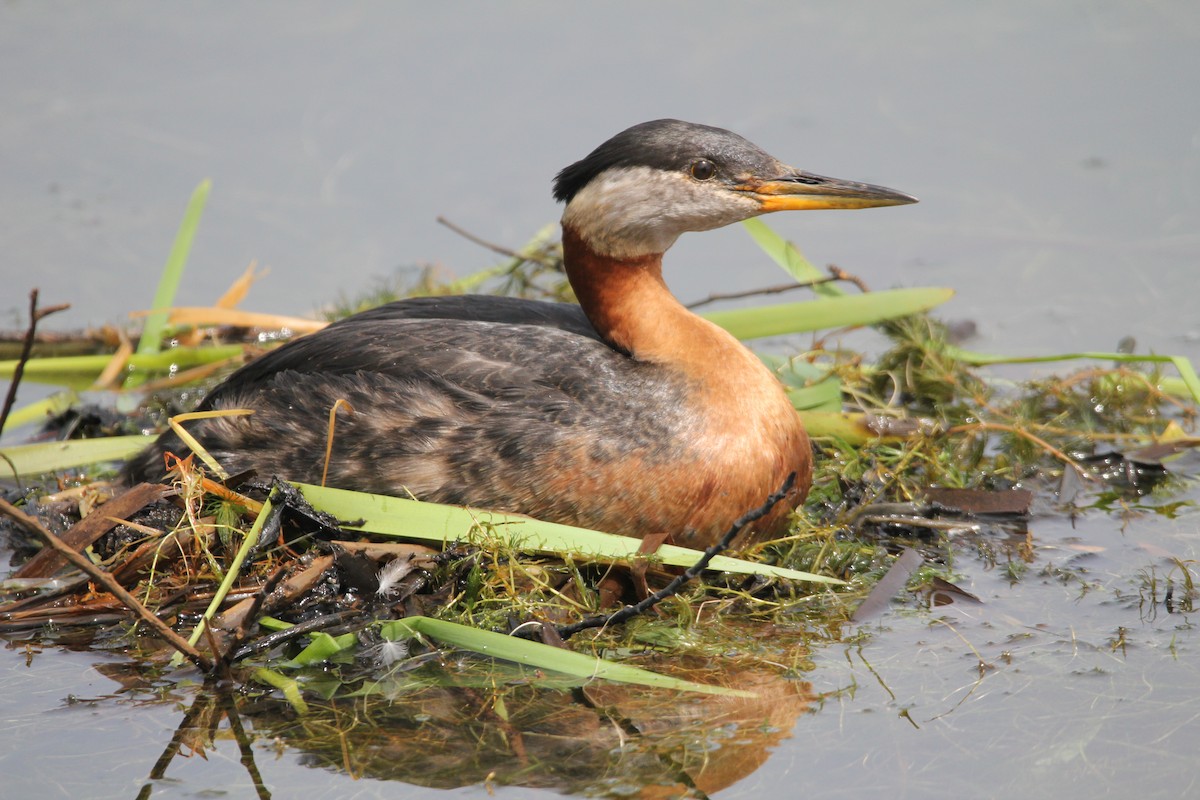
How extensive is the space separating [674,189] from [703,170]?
14 centimetres

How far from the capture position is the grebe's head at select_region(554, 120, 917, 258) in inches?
211

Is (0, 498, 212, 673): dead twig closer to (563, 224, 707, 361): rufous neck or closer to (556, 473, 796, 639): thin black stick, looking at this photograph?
(556, 473, 796, 639): thin black stick

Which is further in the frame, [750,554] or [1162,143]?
[1162,143]

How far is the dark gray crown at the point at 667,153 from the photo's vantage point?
5.37m

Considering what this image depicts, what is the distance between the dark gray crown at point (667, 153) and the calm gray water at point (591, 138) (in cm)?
263

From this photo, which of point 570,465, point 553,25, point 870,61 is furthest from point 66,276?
point 870,61

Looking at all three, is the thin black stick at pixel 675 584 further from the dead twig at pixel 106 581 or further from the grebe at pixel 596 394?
the dead twig at pixel 106 581

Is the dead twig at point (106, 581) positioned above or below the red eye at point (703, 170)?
below

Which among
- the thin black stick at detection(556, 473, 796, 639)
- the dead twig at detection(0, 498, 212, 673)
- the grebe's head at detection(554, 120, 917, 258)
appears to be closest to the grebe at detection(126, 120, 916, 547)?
the grebe's head at detection(554, 120, 917, 258)

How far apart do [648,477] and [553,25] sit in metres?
5.99

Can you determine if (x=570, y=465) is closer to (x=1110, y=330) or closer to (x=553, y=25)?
(x=1110, y=330)

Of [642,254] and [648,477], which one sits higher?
[642,254]

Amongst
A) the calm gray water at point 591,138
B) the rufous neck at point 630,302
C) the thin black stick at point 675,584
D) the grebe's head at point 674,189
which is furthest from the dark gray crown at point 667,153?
the calm gray water at point 591,138

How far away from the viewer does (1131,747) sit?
13.4 ft
